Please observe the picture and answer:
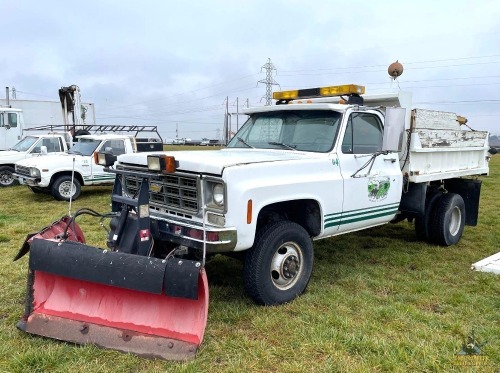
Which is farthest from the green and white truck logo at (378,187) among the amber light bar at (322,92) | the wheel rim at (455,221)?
the wheel rim at (455,221)

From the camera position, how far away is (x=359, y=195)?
500 centimetres

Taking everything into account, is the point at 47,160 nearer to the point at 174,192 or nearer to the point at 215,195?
the point at 174,192

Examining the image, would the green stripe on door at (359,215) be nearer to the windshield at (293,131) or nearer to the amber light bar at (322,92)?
the windshield at (293,131)

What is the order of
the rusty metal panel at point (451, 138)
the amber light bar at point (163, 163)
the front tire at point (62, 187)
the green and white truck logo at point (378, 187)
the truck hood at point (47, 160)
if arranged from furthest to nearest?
the front tire at point (62, 187) → the truck hood at point (47, 160) → the rusty metal panel at point (451, 138) → the green and white truck logo at point (378, 187) → the amber light bar at point (163, 163)

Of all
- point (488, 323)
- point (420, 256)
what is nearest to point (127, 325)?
point (488, 323)

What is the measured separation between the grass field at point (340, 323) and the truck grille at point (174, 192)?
1.03 m

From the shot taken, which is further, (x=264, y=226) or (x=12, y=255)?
(x=12, y=255)

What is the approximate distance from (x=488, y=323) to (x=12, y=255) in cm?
568

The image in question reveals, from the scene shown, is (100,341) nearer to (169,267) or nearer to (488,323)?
(169,267)

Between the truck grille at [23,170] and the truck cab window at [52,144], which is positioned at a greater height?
the truck cab window at [52,144]

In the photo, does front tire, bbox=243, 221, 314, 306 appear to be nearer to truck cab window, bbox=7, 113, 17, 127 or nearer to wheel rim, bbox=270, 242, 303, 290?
wheel rim, bbox=270, 242, 303, 290

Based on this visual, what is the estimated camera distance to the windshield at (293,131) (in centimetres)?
497

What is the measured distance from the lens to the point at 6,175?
541 inches

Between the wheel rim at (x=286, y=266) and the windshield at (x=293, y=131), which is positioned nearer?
the wheel rim at (x=286, y=266)
